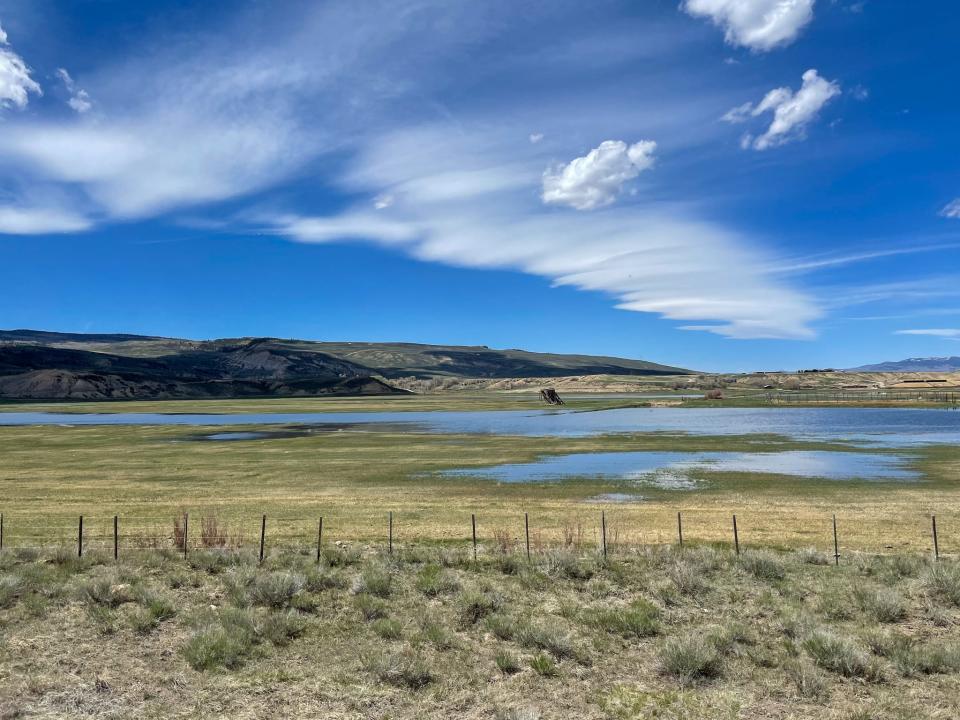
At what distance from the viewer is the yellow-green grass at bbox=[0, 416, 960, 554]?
29234 millimetres

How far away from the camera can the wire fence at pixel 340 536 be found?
2475 centimetres

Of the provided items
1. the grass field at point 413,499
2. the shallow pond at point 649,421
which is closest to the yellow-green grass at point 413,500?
the grass field at point 413,499

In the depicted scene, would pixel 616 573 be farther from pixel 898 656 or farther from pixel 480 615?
pixel 898 656

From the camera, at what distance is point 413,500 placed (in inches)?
1569

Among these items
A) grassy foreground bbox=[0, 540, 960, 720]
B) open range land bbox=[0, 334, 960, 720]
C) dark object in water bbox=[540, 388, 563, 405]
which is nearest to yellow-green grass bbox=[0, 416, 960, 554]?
open range land bbox=[0, 334, 960, 720]

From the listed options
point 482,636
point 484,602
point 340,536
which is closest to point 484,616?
point 484,602

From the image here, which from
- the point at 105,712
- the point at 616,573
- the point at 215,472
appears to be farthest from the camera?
the point at 215,472

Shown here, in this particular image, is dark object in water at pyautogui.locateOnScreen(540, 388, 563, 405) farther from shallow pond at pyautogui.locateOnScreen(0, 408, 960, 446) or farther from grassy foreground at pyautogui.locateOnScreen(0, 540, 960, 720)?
grassy foreground at pyautogui.locateOnScreen(0, 540, 960, 720)

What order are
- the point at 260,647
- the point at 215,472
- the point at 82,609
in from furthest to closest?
the point at 215,472 → the point at 82,609 → the point at 260,647

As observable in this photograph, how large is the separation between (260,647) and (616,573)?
35.0ft

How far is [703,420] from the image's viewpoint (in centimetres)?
10800

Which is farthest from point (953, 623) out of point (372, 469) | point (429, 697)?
point (372, 469)

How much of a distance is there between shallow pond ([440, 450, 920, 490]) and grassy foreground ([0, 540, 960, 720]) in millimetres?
25372

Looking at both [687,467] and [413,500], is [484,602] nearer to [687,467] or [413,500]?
[413,500]
